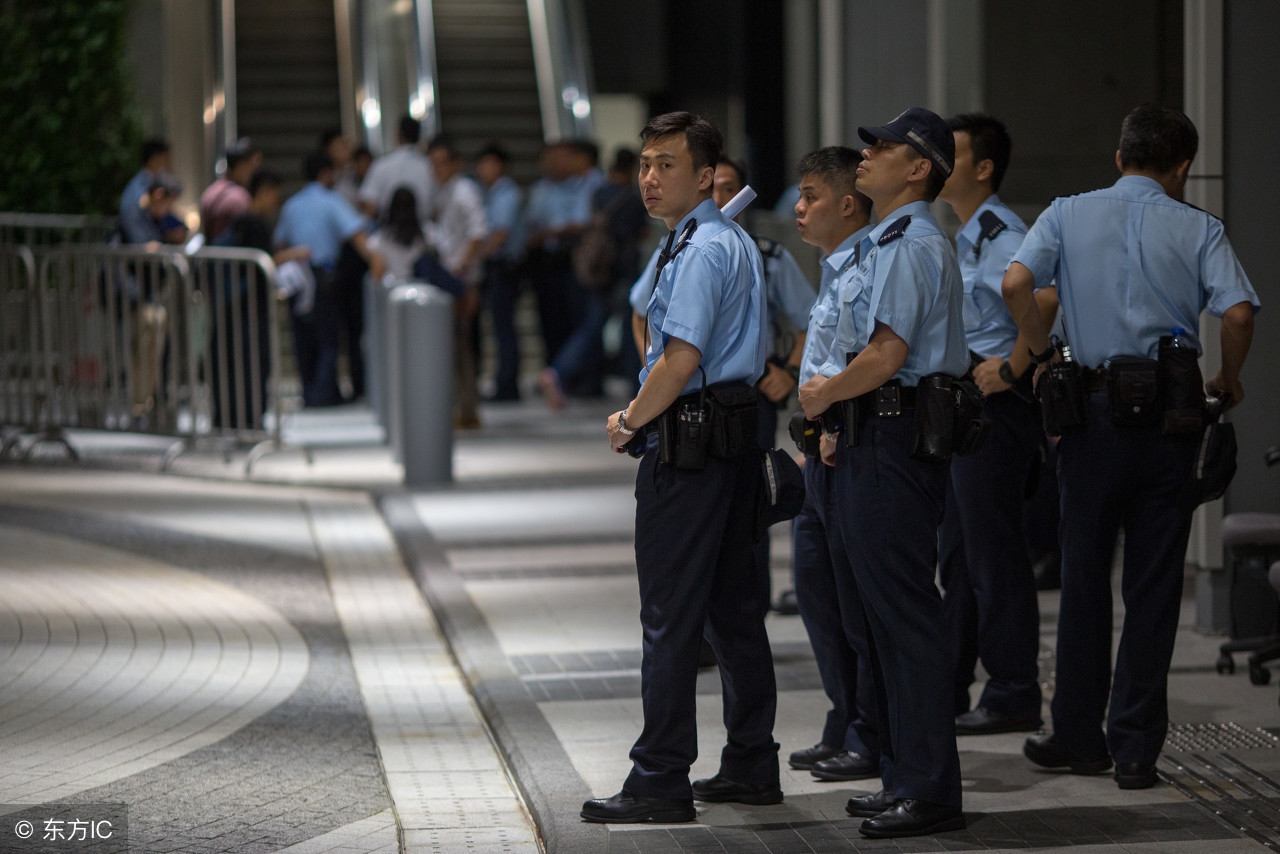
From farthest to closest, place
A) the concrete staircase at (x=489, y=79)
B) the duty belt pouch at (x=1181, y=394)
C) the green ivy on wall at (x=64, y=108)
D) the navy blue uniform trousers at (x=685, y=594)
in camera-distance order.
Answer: the concrete staircase at (x=489, y=79)
the green ivy on wall at (x=64, y=108)
the duty belt pouch at (x=1181, y=394)
the navy blue uniform trousers at (x=685, y=594)

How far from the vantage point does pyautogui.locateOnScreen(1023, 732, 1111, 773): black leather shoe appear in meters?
5.34

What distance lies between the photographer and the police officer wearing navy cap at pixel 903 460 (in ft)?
15.2

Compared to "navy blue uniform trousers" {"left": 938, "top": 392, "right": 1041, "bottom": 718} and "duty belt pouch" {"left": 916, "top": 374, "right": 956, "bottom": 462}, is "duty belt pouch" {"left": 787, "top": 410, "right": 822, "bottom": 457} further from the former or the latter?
"navy blue uniform trousers" {"left": 938, "top": 392, "right": 1041, "bottom": 718}

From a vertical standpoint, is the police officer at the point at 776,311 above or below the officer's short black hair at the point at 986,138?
below

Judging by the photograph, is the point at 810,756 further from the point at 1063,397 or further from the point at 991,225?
the point at 991,225

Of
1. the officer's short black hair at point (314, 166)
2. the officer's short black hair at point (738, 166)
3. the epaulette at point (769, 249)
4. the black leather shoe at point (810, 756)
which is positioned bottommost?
the black leather shoe at point (810, 756)

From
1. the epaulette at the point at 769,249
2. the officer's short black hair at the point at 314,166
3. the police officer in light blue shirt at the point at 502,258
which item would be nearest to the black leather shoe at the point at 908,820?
the epaulette at the point at 769,249

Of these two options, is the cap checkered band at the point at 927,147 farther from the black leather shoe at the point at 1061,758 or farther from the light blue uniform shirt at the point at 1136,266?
the black leather shoe at the point at 1061,758

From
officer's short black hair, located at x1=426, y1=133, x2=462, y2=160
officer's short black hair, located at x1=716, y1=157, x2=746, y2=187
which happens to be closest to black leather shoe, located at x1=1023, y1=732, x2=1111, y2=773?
officer's short black hair, located at x1=716, y1=157, x2=746, y2=187

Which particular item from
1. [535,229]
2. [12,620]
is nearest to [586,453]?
[535,229]

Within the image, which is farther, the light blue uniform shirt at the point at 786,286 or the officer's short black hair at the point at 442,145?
the officer's short black hair at the point at 442,145

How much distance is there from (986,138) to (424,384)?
6059mm

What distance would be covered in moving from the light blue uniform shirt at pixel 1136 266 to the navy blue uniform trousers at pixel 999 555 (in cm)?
59

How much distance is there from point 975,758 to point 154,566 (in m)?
4.79
